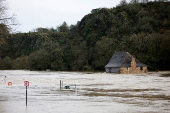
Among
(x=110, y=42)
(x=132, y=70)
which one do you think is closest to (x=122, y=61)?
(x=132, y=70)

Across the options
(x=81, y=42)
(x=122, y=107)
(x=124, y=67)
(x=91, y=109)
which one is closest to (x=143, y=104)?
(x=122, y=107)

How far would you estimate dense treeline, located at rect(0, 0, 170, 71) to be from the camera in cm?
9931

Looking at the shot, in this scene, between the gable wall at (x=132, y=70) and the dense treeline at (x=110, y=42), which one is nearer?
the gable wall at (x=132, y=70)

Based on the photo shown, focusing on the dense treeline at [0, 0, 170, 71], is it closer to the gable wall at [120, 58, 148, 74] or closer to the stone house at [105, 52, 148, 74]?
the stone house at [105, 52, 148, 74]

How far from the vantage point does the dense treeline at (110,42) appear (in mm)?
99312

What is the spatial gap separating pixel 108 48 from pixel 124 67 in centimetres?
2800

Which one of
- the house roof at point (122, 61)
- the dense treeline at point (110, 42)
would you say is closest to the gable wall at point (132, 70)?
Answer: the house roof at point (122, 61)

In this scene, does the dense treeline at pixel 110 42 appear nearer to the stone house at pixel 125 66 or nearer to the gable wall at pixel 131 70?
the stone house at pixel 125 66

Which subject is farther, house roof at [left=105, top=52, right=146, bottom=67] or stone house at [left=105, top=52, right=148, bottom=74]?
house roof at [left=105, top=52, right=146, bottom=67]

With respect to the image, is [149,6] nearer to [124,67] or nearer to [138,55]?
[138,55]

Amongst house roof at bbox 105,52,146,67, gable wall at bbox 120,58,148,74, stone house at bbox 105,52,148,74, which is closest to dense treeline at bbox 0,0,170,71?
house roof at bbox 105,52,146,67

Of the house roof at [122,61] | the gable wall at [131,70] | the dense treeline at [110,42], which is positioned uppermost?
the dense treeline at [110,42]

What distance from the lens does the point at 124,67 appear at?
3209 inches

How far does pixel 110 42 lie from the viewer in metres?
110
